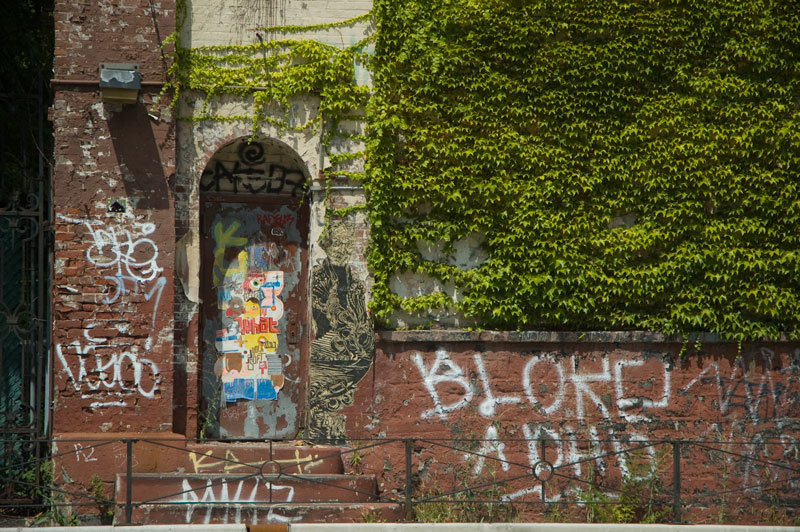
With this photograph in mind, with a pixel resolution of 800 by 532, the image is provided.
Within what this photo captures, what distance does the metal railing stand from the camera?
324 inches

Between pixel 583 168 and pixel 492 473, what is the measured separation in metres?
3.58

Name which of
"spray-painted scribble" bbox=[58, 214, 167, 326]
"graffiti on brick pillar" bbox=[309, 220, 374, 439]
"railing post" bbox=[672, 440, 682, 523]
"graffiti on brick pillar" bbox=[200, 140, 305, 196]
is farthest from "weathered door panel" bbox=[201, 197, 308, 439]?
"railing post" bbox=[672, 440, 682, 523]

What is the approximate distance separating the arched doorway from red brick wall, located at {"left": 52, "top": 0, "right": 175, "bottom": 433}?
697mm

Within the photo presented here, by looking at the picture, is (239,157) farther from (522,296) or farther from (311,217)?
(522,296)

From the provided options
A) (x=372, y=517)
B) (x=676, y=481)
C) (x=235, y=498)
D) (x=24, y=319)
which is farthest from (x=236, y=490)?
(x=676, y=481)

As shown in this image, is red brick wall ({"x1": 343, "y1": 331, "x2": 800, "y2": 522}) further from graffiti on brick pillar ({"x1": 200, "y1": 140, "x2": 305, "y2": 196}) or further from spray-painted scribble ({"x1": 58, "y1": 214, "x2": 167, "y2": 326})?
spray-painted scribble ({"x1": 58, "y1": 214, "x2": 167, "y2": 326})

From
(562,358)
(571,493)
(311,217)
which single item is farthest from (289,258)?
(571,493)

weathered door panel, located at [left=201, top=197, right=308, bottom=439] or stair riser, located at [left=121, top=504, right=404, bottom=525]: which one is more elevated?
weathered door panel, located at [left=201, top=197, right=308, bottom=439]

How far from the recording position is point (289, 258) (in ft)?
30.9

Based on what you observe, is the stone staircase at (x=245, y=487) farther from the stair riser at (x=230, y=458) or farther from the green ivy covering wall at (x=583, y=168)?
the green ivy covering wall at (x=583, y=168)

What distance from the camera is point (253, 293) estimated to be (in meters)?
9.34

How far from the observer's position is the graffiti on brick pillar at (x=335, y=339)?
9.02m

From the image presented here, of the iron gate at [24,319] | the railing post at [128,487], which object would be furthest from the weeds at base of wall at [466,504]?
Answer: the iron gate at [24,319]

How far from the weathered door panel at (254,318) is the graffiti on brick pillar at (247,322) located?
0.01m
